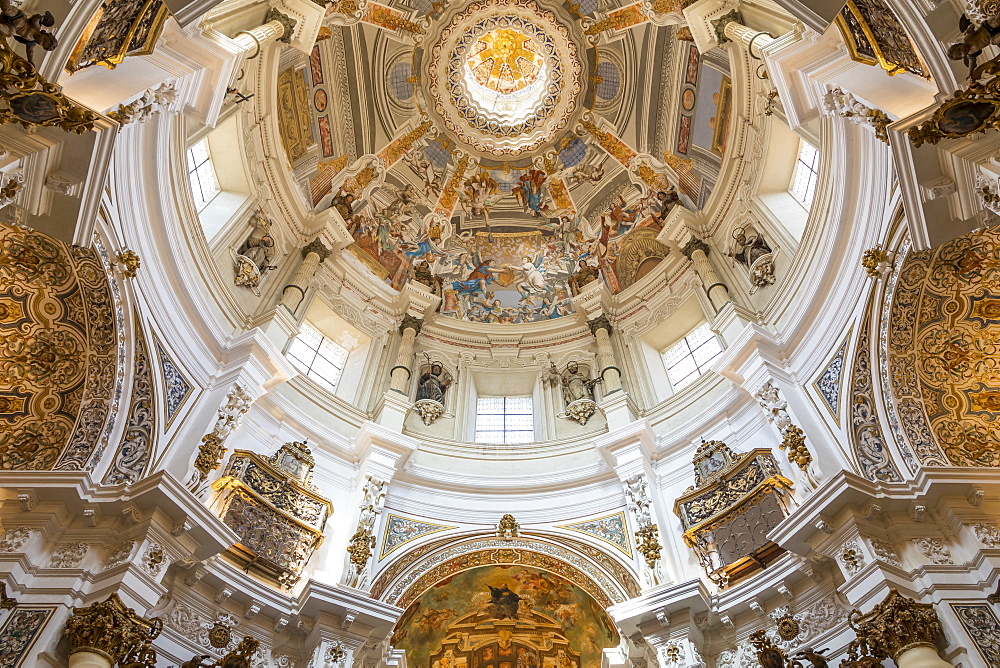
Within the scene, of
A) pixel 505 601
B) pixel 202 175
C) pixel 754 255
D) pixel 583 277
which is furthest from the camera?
pixel 583 277

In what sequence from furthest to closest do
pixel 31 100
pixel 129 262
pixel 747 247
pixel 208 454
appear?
pixel 747 247 < pixel 208 454 < pixel 129 262 < pixel 31 100

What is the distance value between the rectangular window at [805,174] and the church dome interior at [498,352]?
204 millimetres

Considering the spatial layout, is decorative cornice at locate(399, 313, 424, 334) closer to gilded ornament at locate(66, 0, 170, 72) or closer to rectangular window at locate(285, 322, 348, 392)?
rectangular window at locate(285, 322, 348, 392)

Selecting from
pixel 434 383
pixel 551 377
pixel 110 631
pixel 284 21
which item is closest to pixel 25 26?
pixel 110 631

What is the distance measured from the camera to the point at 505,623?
13.6 m

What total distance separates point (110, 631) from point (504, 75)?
20048 mm

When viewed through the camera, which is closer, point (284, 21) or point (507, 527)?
point (507, 527)

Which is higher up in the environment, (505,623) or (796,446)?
(796,446)

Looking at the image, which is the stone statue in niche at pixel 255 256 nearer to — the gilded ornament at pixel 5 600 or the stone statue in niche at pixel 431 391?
the stone statue in niche at pixel 431 391

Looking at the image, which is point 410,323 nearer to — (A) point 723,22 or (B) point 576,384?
(B) point 576,384

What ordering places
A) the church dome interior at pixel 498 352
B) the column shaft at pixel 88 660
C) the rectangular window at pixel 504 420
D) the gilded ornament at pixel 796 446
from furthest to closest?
the rectangular window at pixel 504 420 → the gilded ornament at pixel 796 446 → the church dome interior at pixel 498 352 → the column shaft at pixel 88 660

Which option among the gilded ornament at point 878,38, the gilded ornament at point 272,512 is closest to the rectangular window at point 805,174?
the gilded ornament at point 878,38

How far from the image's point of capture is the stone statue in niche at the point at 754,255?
1505cm

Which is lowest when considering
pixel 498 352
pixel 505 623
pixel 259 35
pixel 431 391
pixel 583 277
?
pixel 505 623
